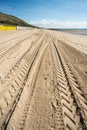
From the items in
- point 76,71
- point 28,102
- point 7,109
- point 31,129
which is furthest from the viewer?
point 76,71

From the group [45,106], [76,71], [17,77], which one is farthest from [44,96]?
[76,71]

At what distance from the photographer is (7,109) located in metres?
3.80

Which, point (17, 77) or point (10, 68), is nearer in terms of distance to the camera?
point (17, 77)

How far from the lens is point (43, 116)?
11.8ft

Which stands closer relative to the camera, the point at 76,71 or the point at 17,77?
the point at 17,77

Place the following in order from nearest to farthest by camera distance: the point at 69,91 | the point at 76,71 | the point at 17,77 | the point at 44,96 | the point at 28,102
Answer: the point at 28,102
the point at 44,96
the point at 69,91
the point at 17,77
the point at 76,71

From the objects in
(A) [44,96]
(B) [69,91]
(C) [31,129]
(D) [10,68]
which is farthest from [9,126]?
(D) [10,68]

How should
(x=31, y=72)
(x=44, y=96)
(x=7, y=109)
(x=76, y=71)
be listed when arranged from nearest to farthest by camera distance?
1. (x=7, y=109)
2. (x=44, y=96)
3. (x=31, y=72)
4. (x=76, y=71)

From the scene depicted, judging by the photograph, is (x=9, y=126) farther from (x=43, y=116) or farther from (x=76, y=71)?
(x=76, y=71)

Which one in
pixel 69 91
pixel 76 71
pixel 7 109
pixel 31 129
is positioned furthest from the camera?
pixel 76 71

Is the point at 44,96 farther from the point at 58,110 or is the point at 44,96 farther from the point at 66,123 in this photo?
the point at 66,123

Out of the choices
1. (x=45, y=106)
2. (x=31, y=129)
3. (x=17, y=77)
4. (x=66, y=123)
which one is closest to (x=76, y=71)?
(x=17, y=77)

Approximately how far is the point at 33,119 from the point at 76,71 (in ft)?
13.3

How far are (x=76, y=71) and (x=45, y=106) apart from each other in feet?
11.3
